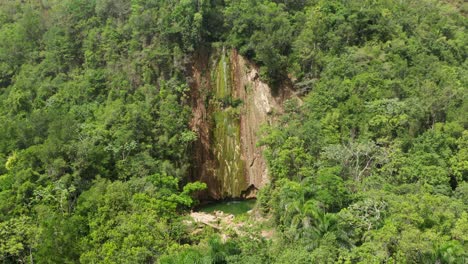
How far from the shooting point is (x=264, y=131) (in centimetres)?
3128

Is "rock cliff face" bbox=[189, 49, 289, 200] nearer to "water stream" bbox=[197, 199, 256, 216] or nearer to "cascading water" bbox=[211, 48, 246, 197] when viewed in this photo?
"cascading water" bbox=[211, 48, 246, 197]

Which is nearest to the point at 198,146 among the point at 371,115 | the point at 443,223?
the point at 371,115

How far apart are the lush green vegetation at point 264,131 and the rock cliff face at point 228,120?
4.45 ft

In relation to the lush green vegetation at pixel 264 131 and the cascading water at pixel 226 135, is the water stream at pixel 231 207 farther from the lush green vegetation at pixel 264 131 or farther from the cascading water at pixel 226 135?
the lush green vegetation at pixel 264 131

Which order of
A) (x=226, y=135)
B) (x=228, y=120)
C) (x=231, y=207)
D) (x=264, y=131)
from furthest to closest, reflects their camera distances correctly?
(x=228, y=120) < (x=226, y=135) < (x=231, y=207) < (x=264, y=131)

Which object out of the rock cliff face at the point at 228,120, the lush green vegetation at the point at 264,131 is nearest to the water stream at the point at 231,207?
the rock cliff face at the point at 228,120

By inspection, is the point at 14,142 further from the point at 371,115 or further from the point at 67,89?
the point at 371,115

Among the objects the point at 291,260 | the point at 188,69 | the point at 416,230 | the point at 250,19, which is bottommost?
the point at 291,260

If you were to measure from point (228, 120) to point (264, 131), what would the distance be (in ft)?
17.8

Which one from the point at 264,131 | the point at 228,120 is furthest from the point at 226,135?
the point at 264,131

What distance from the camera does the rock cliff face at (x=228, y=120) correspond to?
34.1 meters

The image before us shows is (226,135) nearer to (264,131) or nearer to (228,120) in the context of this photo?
(228,120)

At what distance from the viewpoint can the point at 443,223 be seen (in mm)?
19156

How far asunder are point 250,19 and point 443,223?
21.7 meters
